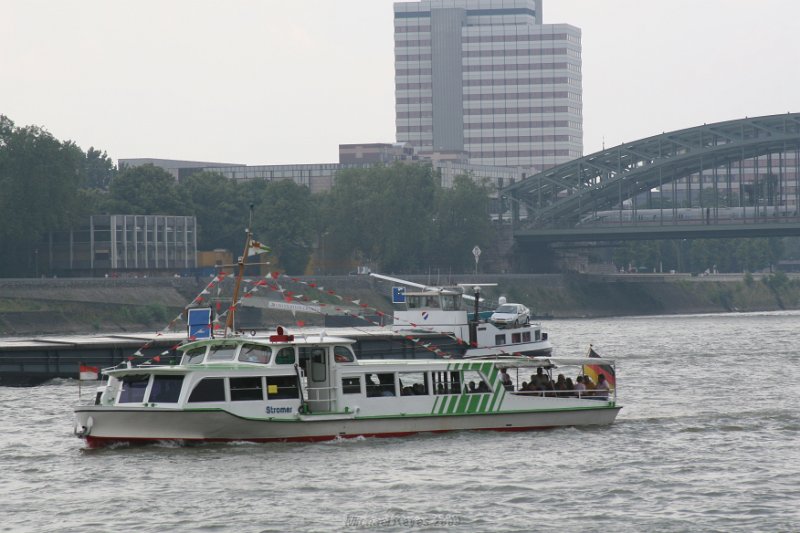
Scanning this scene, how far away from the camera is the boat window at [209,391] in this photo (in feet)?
140

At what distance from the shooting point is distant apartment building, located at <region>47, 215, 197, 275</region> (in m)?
159

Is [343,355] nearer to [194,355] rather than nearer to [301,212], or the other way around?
[194,355]

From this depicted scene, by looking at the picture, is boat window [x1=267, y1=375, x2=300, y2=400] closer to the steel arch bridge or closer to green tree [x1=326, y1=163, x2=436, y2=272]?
the steel arch bridge

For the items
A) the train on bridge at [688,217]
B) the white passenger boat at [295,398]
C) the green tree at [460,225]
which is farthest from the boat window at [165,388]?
the green tree at [460,225]

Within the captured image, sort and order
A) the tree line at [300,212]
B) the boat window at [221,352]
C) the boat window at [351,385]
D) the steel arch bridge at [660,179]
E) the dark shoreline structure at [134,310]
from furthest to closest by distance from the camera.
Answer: the steel arch bridge at [660,179]
the tree line at [300,212]
the dark shoreline structure at [134,310]
the boat window at [351,385]
the boat window at [221,352]

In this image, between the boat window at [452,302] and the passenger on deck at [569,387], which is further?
the boat window at [452,302]

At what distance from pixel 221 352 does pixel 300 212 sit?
130422mm

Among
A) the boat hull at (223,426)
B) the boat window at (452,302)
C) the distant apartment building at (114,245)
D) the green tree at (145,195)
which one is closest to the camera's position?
the boat hull at (223,426)

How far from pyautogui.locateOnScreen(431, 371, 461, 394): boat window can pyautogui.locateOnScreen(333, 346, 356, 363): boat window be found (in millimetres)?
2612

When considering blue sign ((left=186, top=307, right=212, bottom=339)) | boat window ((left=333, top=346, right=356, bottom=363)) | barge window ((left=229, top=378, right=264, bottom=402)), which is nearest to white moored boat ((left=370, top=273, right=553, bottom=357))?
blue sign ((left=186, top=307, right=212, bottom=339))

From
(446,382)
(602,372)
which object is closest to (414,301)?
(602,372)

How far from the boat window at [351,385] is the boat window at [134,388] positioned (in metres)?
5.87

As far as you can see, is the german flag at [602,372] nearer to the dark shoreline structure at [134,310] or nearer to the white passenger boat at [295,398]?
the white passenger boat at [295,398]

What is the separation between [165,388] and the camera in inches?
1689
